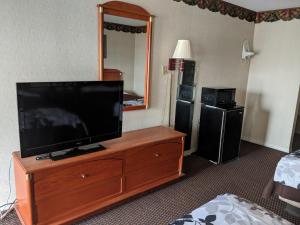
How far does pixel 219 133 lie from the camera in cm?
333

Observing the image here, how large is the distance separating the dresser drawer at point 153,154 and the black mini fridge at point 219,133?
789 millimetres

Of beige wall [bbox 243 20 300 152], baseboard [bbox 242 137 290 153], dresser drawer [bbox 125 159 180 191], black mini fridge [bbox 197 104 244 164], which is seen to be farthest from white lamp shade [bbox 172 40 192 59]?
baseboard [bbox 242 137 290 153]

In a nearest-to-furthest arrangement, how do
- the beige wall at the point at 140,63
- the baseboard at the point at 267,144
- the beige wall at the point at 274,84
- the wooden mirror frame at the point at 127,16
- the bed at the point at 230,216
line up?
the bed at the point at 230,216 → the wooden mirror frame at the point at 127,16 → the beige wall at the point at 140,63 → the beige wall at the point at 274,84 → the baseboard at the point at 267,144

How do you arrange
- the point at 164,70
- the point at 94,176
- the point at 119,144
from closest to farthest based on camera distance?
the point at 94,176 → the point at 119,144 → the point at 164,70

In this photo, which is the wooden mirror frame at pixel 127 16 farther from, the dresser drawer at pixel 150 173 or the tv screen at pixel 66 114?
the dresser drawer at pixel 150 173

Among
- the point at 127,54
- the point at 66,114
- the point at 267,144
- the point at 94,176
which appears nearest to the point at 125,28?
the point at 127,54

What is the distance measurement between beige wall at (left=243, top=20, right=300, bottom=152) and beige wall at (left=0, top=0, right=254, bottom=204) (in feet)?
5.15

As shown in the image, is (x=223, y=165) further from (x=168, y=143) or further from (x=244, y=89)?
(x=244, y=89)

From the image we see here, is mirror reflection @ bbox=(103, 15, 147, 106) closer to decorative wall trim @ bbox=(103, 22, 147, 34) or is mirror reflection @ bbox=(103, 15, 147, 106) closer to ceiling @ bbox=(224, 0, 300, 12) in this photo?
decorative wall trim @ bbox=(103, 22, 147, 34)

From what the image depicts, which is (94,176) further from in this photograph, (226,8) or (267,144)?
(267,144)

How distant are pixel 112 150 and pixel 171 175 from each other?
0.97 m

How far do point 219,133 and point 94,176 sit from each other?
1.93 m

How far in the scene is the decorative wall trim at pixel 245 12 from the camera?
3368 mm

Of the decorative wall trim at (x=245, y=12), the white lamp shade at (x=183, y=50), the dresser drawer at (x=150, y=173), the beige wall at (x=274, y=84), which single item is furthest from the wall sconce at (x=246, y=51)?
the dresser drawer at (x=150, y=173)
